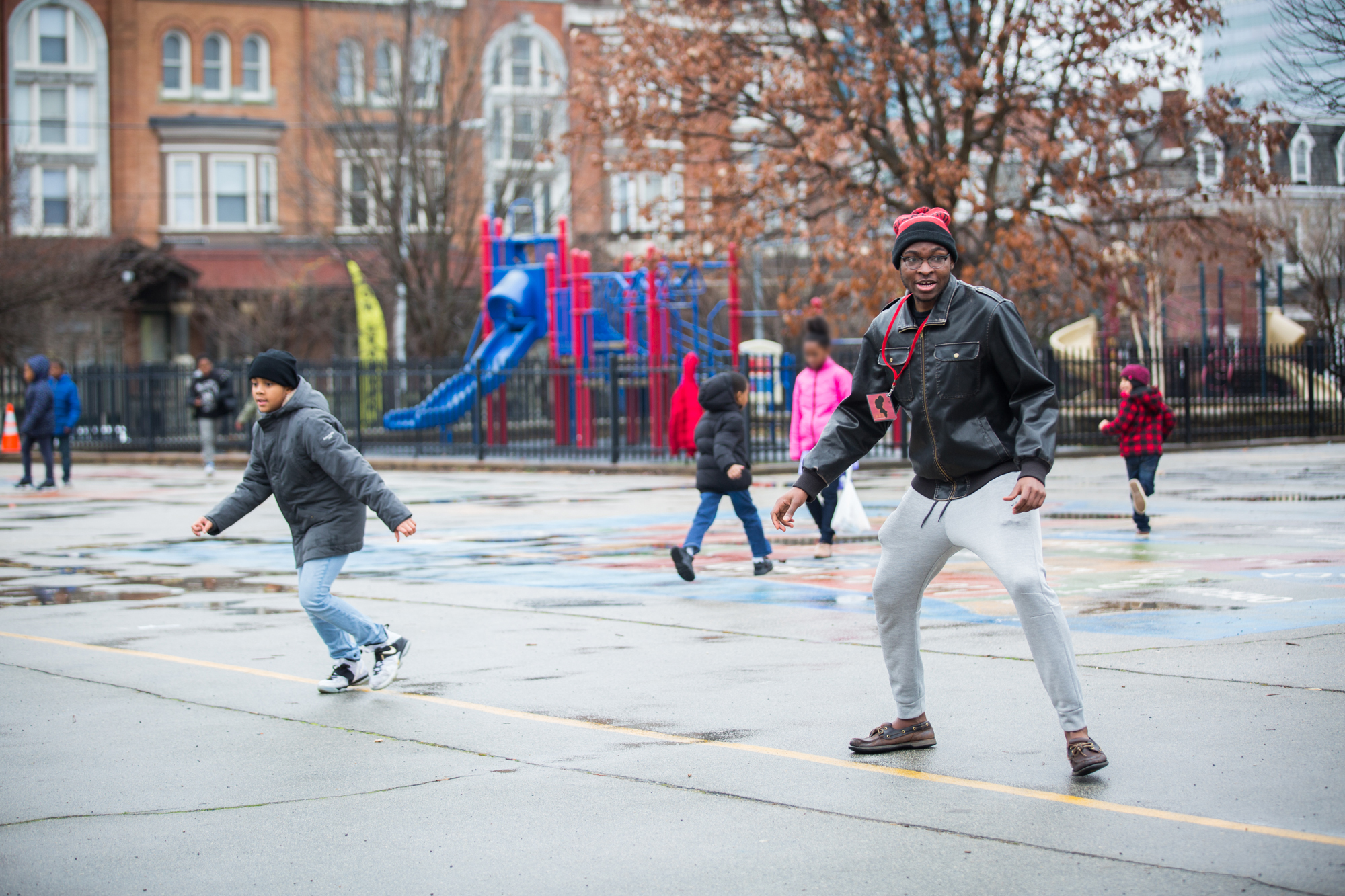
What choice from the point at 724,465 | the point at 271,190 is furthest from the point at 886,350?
the point at 271,190

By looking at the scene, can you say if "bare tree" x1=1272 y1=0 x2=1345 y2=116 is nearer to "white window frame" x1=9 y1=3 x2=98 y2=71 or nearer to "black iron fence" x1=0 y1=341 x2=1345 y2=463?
"black iron fence" x1=0 y1=341 x2=1345 y2=463

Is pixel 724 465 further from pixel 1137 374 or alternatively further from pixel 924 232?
pixel 924 232

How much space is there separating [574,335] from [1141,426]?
15.8 metres

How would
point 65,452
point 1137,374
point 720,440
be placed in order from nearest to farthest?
point 720,440, point 1137,374, point 65,452

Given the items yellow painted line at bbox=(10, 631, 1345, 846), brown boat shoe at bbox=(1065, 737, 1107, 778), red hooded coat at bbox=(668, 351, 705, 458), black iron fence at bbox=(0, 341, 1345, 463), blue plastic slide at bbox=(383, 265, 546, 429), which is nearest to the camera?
yellow painted line at bbox=(10, 631, 1345, 846)

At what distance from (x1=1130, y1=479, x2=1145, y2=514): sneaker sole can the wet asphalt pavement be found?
0.63 m

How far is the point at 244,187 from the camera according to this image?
144 ft

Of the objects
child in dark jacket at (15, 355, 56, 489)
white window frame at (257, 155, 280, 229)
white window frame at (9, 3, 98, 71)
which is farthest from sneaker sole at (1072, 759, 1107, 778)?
white window frame at (9, 3, 98, 71)

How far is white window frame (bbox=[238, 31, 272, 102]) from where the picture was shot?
44.0 metres

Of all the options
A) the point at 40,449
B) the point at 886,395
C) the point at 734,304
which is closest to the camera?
the point at 886,395

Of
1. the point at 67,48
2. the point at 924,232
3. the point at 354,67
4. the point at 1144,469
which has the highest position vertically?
the point at 67,48

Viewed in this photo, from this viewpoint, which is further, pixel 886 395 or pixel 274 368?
pixel 274 368

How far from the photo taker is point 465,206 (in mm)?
36906

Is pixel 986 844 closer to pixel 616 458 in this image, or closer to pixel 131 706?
pixel 131 706
